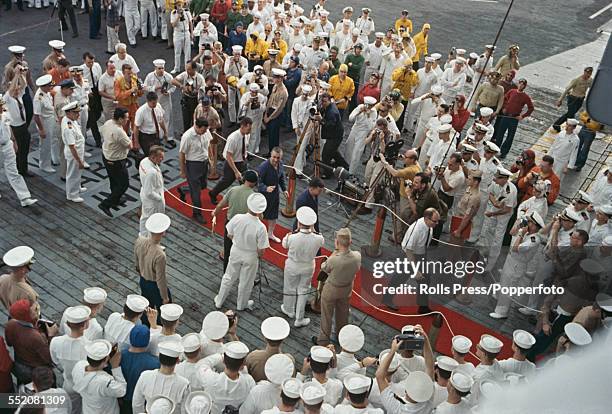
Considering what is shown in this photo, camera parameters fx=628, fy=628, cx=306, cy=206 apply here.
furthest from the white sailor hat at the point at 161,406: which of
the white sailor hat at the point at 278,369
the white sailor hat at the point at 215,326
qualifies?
the white sailor hat at the point at 215,326

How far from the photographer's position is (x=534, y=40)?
2186cm

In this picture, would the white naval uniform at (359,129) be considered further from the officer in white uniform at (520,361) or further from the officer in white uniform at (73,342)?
the officer in white uniform at (73,342)

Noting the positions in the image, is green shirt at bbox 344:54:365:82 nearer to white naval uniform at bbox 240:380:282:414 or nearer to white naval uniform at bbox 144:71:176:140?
white naval uniform at bbox 144:71:176:140

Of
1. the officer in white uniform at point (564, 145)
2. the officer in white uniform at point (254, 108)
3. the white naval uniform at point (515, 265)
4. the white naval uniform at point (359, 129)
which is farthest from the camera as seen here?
the white naval uniform at point (359, 129)

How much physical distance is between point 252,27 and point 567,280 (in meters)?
9.91

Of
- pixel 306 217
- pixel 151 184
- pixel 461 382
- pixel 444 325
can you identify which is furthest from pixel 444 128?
pixel 461 382

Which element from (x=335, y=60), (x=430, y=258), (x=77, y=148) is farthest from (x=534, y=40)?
(x=77, y=148)

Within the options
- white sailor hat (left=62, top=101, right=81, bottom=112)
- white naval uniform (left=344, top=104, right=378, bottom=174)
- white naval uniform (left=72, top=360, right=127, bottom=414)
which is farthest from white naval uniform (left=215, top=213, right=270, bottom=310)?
white naval uniform (left=344, top=104, right=378, bottom=174)

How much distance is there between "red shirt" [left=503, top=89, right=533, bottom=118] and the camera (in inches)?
522

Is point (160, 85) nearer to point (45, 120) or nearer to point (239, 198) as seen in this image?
point (45, 120)

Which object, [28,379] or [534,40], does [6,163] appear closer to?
[28,379]

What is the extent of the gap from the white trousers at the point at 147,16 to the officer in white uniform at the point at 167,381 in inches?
538

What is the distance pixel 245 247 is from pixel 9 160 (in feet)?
14.6

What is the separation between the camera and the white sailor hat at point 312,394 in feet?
18.0
